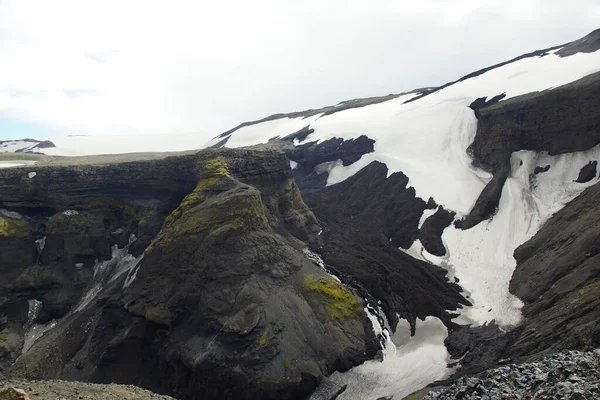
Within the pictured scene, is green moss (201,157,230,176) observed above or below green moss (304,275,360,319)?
above

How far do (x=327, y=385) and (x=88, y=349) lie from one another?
18.2 metres

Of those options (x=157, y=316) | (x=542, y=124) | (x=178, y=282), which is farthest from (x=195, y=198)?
(x=542, y=124)

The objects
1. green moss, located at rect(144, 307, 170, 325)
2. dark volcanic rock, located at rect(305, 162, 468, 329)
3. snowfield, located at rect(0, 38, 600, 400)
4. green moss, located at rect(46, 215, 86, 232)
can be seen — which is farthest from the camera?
green moss, located at rect(46, 215, 86, 232)

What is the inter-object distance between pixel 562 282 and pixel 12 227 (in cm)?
4830

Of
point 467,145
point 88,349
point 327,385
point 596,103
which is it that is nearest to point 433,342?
point 327,385

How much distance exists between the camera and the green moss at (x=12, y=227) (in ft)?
133

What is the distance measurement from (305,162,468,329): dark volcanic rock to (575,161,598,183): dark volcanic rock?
1647 centimetres

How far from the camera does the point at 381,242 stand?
47781 mm

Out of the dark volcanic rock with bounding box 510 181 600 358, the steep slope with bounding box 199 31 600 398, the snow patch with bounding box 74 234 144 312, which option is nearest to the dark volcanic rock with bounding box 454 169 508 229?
the steep slope with bounding box 199 31 600 398

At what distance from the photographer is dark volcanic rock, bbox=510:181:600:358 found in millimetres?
22702

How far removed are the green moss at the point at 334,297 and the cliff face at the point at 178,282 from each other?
11 cm

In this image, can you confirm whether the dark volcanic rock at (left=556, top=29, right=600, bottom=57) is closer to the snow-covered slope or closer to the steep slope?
the steep slope

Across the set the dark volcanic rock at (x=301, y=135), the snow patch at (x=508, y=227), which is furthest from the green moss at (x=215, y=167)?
the dark volcanic rock at (x=301, y=135)

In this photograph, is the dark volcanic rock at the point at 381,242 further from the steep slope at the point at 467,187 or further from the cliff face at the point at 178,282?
the cliff face at the point at 178,282
